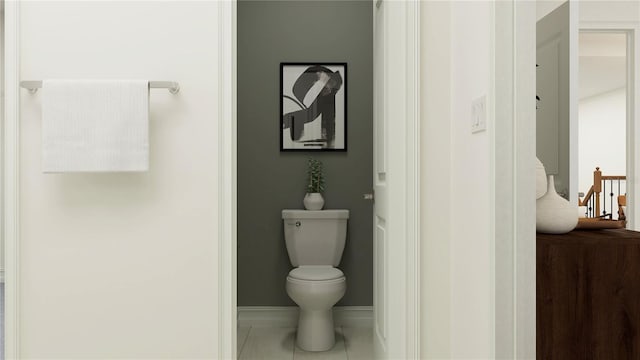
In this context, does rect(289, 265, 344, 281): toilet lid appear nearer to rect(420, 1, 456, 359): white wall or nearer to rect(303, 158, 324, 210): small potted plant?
rect(303, 158, 324, 210): small potted plant

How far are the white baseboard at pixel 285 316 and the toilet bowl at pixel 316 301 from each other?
38 centimetres

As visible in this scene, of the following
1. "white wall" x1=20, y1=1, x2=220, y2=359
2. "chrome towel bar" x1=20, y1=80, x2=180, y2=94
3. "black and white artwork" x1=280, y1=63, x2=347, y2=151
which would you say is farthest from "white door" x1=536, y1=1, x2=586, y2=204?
"chrome towel bar" x1=20, y1=80, x2=180, y2=94

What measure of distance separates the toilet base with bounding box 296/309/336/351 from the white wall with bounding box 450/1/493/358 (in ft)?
3.79

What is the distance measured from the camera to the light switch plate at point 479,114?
141 cm

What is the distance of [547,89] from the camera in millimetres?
2234

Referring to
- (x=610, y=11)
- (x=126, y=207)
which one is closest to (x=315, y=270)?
(x=126, y=207)

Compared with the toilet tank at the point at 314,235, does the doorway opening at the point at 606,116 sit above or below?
above

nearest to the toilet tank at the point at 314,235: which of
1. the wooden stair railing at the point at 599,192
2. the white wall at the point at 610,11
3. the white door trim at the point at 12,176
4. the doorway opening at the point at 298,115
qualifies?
the doorway opening at the point at 298,115

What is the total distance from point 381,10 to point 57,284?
1.79 m

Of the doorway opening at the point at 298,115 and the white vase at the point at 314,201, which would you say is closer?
the white vase at the point at 314,201

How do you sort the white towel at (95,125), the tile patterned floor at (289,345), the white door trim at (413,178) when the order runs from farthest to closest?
the tile patterned floor at (289,345)
the white door trim at (413,178)
the white towel at (95,125)

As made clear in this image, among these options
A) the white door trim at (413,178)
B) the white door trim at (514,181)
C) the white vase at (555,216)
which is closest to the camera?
the white door trim at (514,181)

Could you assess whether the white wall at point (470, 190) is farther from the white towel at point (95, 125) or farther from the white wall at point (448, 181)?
the white towel at point (95, 125)

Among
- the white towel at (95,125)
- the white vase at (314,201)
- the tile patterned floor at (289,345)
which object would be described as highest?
the white towel at (95,125)
